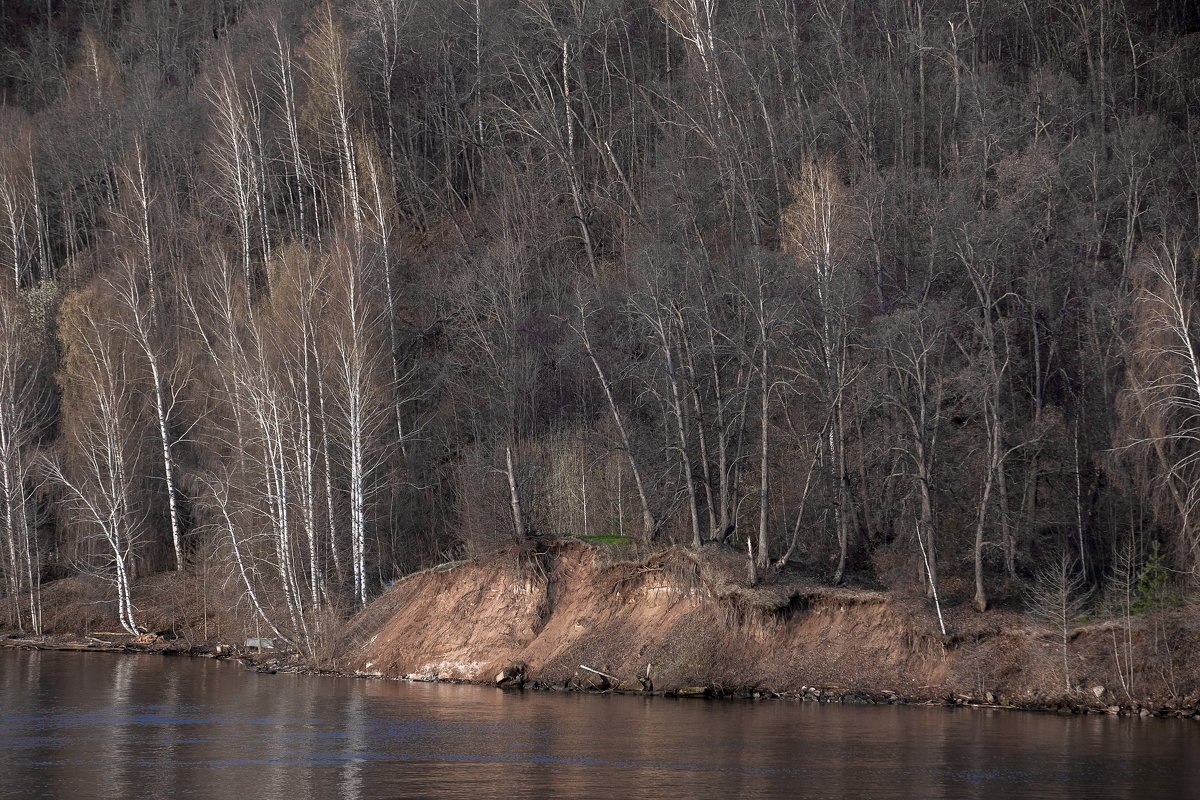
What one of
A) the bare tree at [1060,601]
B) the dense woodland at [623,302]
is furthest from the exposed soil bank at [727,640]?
the dense woodland at [623,302]

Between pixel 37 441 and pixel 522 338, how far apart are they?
98.6ft

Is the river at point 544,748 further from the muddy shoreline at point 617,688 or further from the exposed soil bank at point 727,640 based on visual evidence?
the exposed soil bank at point 727,640

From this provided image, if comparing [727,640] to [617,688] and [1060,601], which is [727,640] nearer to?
[617,688]

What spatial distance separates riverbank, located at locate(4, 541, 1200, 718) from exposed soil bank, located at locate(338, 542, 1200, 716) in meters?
0.05

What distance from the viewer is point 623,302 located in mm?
55156

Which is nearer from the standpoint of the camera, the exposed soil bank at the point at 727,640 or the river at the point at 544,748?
the river at the point at 544,748

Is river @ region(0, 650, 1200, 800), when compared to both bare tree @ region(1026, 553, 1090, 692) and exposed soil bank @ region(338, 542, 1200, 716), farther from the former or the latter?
bare tree @ region(1026, 553, 1090, 692)

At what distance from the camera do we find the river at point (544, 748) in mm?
22766

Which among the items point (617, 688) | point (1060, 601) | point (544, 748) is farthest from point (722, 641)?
point (544, 748)

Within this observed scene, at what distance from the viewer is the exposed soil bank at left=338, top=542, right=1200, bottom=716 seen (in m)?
35.0

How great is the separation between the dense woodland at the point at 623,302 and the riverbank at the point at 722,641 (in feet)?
5.40

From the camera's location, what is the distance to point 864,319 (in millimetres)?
45688

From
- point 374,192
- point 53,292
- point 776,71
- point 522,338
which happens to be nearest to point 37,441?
point 53,292

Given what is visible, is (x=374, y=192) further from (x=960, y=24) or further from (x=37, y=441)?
(x=960, y=24)
